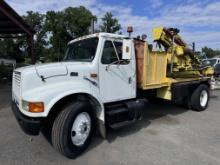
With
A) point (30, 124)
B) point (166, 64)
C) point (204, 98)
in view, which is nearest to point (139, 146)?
point (30, 124)

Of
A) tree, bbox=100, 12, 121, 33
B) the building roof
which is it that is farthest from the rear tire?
tree, bbox=100, 12, 121, 33

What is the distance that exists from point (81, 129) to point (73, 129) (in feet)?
0.63

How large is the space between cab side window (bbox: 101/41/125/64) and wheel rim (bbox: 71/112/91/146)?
1.22m

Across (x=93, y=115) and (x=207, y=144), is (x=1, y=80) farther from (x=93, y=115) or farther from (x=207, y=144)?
(x=207, y=144)

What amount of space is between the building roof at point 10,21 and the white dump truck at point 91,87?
7.19 metres

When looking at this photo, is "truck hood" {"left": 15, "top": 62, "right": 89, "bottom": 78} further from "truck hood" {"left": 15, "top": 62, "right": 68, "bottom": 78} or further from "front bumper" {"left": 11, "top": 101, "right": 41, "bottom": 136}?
"front bumper" {"left": 11, "top": 101, "right": 41, "bottom": 136}

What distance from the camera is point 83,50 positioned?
18.1ft

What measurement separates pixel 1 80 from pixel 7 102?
7.70 m

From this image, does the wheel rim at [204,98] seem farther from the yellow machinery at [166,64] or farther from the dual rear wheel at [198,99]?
the yellow machinery at [166,64]

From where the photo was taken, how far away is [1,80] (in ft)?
53.6

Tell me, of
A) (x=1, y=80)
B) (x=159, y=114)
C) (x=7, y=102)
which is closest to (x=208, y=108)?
(x=159, y=114)

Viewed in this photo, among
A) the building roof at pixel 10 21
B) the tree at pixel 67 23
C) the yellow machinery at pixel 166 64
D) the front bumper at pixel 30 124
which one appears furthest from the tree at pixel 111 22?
the front bumper at pixel 30 124

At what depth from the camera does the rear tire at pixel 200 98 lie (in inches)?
325

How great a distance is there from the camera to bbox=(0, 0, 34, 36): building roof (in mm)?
11621
